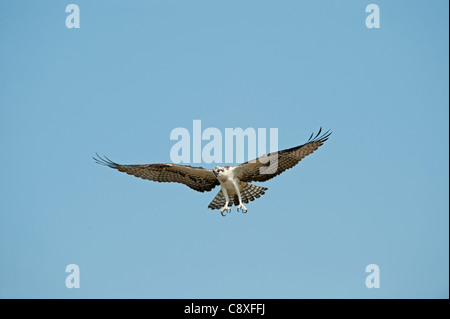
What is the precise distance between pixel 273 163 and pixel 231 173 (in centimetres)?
90

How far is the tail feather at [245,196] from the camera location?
15.4 m

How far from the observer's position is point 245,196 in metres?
15.5

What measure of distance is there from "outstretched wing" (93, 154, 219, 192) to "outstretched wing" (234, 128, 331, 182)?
71 centimetres

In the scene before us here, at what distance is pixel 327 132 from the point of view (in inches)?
580

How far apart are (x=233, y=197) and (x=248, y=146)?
1.48 meters

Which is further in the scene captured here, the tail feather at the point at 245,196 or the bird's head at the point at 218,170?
the tail feather at the point at 245,196

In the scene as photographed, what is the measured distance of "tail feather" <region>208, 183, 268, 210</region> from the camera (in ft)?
50.5

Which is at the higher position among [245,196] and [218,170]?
[218,170]

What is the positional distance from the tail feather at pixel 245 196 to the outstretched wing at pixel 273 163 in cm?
23

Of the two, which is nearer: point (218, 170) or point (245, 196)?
point (218, 170)
